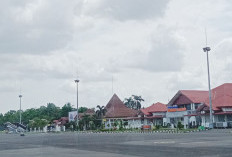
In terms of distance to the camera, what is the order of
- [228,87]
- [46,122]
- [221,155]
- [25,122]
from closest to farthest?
[221,155]
[228,87]
[46,122]
[25,122]

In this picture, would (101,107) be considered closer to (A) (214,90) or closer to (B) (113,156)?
(A) (214,90)

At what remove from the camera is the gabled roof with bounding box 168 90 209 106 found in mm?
56319

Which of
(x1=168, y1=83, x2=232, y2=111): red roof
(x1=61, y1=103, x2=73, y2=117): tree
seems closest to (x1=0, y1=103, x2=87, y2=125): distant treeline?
(x1=61, y1=103, x2=73, y2=117): tree

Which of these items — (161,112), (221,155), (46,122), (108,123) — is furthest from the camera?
(46,122)

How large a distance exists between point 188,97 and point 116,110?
73.7ft

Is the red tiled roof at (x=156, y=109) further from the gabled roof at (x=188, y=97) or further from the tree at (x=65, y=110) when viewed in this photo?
the tree at (x=65, y=110)

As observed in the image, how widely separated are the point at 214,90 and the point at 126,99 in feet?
149

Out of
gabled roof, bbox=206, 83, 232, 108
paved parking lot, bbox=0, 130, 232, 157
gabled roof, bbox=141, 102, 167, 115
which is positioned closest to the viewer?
paved parking lot, bbox=0, 130, 232, 157

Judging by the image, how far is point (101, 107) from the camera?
6931 cm

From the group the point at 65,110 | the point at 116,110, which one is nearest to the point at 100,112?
the point at 116,110

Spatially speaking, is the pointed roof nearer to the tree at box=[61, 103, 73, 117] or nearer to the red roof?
the red roof

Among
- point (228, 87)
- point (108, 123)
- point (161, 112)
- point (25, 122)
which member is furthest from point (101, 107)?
point (25, 122)

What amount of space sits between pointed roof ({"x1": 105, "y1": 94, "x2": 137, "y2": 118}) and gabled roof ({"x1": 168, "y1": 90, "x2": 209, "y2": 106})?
55.1ft

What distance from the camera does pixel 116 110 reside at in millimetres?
75375
